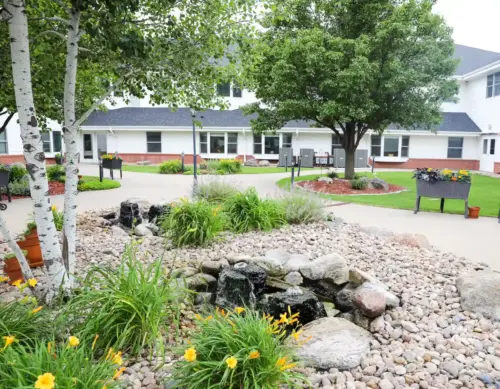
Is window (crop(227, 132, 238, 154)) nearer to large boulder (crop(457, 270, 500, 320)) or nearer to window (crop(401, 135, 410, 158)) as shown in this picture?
window (crop(401, 135, 410, 158))

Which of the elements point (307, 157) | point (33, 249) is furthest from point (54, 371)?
point (307, 157)

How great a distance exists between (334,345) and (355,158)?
20.2 metres

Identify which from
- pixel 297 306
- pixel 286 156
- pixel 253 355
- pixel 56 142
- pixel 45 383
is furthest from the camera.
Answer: pixel 56 142

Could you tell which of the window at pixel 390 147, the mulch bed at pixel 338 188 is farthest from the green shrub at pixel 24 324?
the window at pixel 390 147

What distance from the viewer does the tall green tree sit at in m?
12.5

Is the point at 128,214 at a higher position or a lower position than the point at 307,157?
lower

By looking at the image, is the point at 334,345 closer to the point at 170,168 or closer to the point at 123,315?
the point at 123,315

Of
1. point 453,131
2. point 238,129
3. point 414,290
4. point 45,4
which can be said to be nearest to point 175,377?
point 414,290

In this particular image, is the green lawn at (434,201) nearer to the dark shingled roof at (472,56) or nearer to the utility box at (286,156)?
the utility box at (286,156)

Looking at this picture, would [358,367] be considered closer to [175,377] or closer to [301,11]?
[175,377]

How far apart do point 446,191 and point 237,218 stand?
17.1ft

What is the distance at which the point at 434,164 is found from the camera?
85.1 feet

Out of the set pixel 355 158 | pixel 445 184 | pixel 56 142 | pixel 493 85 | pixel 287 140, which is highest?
pixel 493 85

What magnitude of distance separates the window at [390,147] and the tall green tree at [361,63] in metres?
12.2
